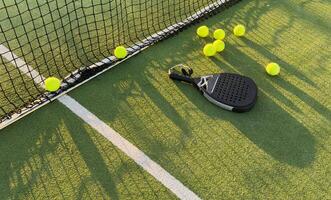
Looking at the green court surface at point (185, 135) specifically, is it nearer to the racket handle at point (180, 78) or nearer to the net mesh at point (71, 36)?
the racket handle at point (180, 78)

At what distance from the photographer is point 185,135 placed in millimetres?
3307

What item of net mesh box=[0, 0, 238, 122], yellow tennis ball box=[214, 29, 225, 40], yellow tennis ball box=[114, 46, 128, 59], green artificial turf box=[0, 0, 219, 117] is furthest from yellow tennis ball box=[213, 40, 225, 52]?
yellow tennis ball box=[114, 46, 128, 59]

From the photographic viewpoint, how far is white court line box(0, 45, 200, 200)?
2907 mm

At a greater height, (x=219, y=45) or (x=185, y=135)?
(x=219, y=45)

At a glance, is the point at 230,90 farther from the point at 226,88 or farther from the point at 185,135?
the point at 185,135

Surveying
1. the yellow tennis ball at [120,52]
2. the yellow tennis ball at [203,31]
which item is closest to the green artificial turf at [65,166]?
the yellow tennis ball at [120,52]

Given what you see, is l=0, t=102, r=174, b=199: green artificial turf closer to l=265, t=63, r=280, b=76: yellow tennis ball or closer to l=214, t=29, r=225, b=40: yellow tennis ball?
l=265, t=63, r=280, b=76: yellow tennis ball

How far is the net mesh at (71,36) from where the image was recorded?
3705mm

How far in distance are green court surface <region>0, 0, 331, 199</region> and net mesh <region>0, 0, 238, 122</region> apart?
229 mm

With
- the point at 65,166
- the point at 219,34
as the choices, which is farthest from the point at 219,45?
the point at 65,166

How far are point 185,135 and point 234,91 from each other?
2.30 ft

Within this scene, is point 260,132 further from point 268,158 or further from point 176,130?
point 176,130

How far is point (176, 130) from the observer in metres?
3.34

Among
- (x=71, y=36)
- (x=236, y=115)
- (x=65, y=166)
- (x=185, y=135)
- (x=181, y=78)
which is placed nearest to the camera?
(x=65, y=166)
